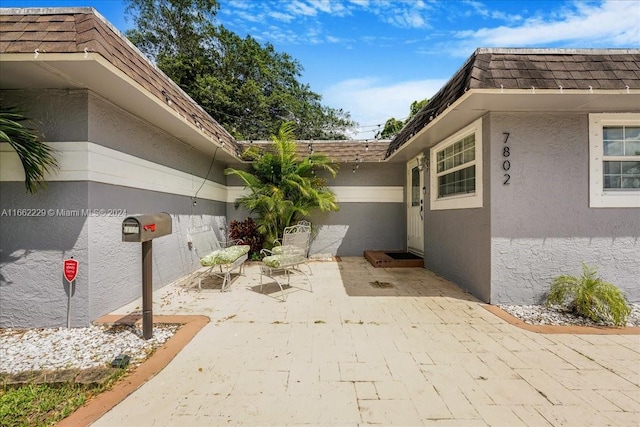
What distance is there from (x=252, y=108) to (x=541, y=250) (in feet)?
61.3

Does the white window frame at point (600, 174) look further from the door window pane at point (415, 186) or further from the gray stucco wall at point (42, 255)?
the gray stucco wall at point (42, 255)

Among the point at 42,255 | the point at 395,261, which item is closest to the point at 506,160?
the point at 395,261

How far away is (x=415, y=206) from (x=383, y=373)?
6380mm

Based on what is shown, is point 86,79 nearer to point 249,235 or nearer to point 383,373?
point 383,373

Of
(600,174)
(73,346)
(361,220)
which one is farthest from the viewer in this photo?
(361,220)

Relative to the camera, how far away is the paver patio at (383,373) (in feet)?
7.07

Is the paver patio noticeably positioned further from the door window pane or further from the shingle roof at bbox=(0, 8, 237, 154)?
the door window pane

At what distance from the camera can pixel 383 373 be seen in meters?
2.69

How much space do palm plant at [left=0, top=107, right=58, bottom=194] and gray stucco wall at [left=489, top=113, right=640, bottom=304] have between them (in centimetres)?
622

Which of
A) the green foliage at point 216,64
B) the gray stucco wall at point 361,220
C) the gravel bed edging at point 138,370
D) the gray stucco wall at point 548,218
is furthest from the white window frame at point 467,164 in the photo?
the green foliage at point 216,64

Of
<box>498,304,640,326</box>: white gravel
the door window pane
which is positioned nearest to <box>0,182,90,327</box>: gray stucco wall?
<box>498,304,640,326</box>: white gravel

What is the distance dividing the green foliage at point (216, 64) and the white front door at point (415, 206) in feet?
42.0

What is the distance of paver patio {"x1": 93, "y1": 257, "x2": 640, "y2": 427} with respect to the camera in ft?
7.07

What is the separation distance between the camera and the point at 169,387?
8.19 ft
